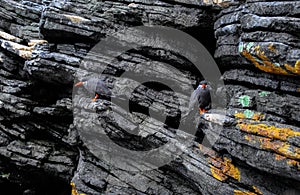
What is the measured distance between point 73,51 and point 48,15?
77.4 inches

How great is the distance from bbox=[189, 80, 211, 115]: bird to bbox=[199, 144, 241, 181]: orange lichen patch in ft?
5.27

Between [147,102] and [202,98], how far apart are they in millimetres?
2468

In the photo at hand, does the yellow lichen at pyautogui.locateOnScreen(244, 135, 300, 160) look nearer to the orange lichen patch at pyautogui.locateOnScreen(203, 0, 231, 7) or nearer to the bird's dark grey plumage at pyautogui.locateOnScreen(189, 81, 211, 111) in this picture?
the bird's dark grey plumage at pyautogui.locateOnScreen(189, 81, 211, 111)

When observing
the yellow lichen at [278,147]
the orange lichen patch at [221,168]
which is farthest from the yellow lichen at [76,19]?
the yellow lichen at [278,147]

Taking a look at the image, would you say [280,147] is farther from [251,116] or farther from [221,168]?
[221,168]

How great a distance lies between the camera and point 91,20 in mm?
12977

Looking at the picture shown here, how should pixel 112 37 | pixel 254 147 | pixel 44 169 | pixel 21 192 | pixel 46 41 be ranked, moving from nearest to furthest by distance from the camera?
1. pixel 254 147
2. pixel 112 37
3. pixel 46 41
4. pixel 44 169
5. pixel 21 192

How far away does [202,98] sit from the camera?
10484 millimetres

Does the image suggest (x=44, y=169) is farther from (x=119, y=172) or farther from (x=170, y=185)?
(x=170, y=185)

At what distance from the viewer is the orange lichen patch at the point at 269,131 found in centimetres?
763

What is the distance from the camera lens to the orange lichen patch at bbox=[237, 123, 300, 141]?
7633 mm

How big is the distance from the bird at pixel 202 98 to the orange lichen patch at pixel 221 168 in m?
1.61

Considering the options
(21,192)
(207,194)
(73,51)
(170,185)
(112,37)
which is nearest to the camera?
(207,194)

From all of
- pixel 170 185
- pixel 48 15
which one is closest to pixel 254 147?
pixel 170 185
